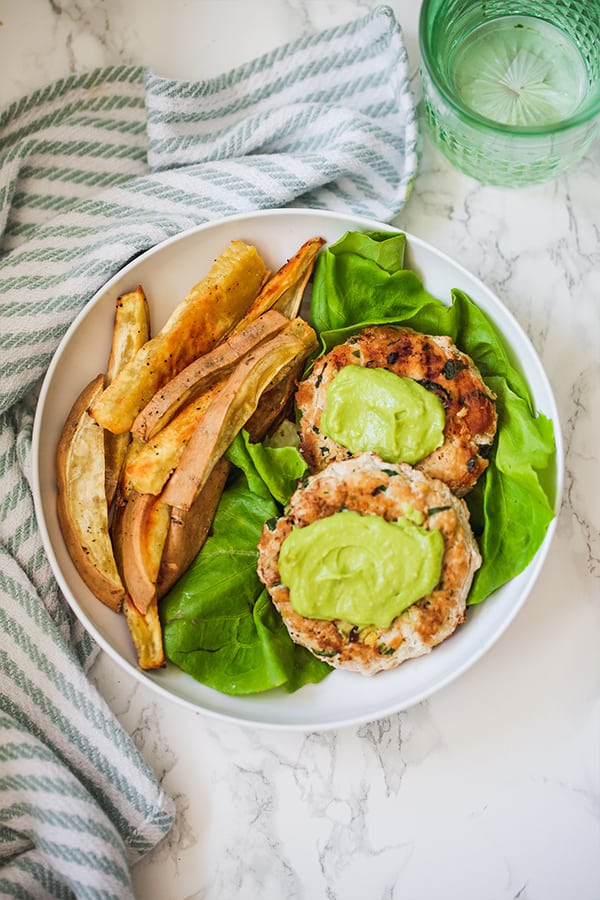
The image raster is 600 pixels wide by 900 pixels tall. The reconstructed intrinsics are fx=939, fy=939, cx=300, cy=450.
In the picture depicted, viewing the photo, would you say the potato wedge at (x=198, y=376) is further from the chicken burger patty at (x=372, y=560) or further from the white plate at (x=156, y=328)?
the chicken burger patty at (x=372, y=560)

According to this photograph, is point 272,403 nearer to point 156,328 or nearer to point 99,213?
point 156,328

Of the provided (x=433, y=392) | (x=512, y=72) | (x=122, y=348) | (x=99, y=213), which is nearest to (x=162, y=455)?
(x=122, y=348)

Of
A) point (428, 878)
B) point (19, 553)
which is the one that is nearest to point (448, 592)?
point (428, 878)

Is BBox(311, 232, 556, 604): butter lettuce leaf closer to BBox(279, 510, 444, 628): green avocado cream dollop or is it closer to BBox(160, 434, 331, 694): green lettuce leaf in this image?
BBox(279, 510, 444, 628): green avocado cream dollop

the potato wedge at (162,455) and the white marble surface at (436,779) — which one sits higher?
the potato wedge at (162,455)

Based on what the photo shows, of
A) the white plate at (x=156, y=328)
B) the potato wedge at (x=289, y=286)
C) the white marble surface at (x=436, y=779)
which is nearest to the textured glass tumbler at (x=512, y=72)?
the white plate at (x=156, y=328)

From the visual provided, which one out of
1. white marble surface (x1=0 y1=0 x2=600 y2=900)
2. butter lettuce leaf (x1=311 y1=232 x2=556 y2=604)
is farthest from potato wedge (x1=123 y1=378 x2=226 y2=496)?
white marble surface (x1=0 y1=0 x2=600 y2=900)
